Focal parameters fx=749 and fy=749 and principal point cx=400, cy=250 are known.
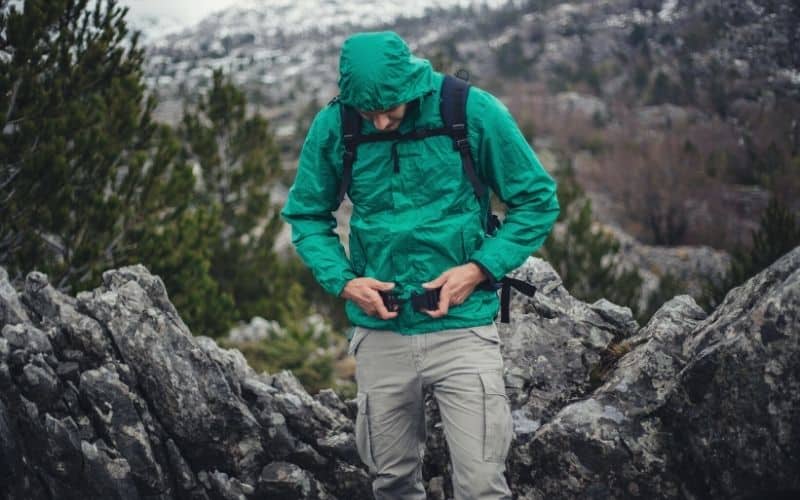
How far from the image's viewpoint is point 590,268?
1673cm

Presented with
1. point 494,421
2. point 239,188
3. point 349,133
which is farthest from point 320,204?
point 239,188

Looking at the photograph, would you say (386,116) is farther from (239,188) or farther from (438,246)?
(239,188)

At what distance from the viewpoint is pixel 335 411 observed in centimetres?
509

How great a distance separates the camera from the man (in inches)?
122

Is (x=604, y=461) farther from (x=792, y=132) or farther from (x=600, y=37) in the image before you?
(x=600, y=37)

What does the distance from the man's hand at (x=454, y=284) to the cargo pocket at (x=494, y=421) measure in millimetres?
331

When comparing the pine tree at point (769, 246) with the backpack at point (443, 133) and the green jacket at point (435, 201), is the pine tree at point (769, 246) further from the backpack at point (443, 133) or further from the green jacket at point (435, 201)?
the backpack at point (443, 133)

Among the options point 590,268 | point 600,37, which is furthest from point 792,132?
point 600,37

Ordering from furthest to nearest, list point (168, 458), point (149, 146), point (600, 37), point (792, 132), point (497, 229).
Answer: point (600, 37), point (792, 132), point (149, 146), point (168, 458), point (497, 229)

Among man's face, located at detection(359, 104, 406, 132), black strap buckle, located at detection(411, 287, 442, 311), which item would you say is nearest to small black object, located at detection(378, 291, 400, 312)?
black strap buckle, located at detection(411, 287, 442, 311)

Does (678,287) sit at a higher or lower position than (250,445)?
lower

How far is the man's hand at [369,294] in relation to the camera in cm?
314

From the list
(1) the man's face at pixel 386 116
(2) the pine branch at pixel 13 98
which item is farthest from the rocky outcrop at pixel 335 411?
(2) the pine branch at pixel 13 98

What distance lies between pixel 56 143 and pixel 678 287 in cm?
1396
